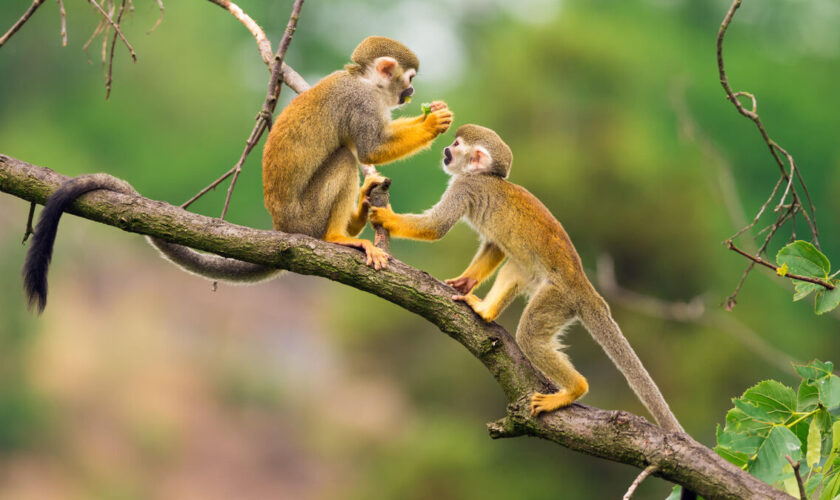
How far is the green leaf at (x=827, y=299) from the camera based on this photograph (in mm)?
2721

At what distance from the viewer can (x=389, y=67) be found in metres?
3.88

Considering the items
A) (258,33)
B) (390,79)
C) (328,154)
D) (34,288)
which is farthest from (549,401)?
(258,33)

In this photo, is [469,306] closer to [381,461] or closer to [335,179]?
[335,179]

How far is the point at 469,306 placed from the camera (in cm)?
314

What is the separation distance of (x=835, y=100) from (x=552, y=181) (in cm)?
754

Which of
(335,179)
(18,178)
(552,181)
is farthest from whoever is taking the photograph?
(552,181)

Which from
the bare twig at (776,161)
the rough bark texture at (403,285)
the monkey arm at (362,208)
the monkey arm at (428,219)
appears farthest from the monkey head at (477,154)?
the bare twig at (776,161)

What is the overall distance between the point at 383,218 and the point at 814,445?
1.73 metres

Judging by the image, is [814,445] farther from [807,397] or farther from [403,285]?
[403,285]

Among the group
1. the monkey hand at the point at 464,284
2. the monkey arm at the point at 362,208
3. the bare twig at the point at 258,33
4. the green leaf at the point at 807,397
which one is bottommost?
the green leaf at the point at 807,397

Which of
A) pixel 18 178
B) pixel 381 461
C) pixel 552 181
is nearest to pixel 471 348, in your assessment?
pixel 18 178

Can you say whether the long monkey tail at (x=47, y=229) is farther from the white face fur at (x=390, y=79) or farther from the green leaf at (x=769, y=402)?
the green leaf at (x=769, y=402)

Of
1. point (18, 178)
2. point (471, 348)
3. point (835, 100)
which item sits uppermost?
point (835, 100)

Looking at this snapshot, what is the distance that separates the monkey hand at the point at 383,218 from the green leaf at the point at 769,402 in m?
1.45
